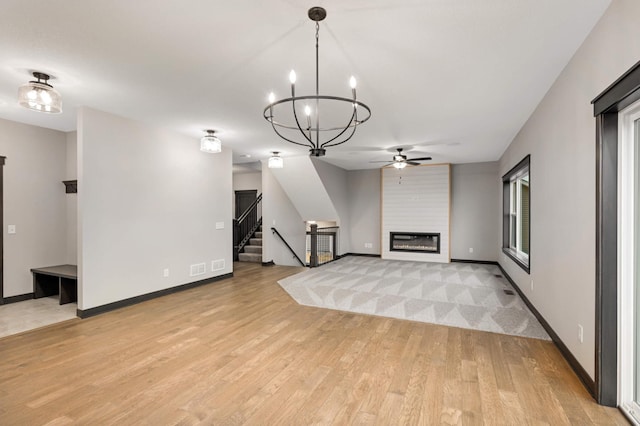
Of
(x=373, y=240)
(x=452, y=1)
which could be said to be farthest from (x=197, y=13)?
(x=373, y=240)

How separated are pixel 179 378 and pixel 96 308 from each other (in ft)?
7.86

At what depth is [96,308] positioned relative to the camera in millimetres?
4191

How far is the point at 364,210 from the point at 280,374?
23.9 ft

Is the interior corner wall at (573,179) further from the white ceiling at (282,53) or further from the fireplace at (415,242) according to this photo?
the fireplace at (415,242)

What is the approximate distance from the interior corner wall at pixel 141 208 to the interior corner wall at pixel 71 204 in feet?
5.26

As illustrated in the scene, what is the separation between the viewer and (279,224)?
27.3 ft

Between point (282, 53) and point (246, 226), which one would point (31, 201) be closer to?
point (282, 53)

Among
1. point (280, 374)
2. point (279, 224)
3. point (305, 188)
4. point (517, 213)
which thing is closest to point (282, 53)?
point (280, 374)

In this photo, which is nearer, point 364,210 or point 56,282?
point 56,282

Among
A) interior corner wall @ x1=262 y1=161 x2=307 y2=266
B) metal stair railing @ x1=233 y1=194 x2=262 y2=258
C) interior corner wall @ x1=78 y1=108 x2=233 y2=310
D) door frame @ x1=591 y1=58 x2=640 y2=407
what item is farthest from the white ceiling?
metal stair railing @ x1=233 y1=194 x2=262 y2=258

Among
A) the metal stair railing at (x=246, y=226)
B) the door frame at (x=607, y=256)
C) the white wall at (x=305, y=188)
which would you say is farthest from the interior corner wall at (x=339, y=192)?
the door frame at (x=607, y=256)

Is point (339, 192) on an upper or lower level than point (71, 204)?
upper

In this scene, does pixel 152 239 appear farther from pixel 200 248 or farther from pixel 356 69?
pixel 356 69

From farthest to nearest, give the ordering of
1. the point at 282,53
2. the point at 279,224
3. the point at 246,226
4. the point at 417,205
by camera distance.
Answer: the point at 246,226 → the point at 417,205 → the point at 279,224 → the point at 282,53
